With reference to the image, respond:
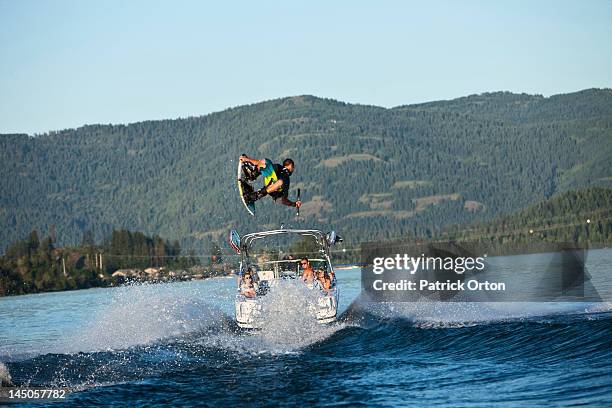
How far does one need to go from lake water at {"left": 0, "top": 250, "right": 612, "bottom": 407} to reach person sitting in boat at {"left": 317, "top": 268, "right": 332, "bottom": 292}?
108 cm

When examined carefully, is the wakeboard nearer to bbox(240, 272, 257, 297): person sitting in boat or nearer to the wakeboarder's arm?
the wakeboarder's arm

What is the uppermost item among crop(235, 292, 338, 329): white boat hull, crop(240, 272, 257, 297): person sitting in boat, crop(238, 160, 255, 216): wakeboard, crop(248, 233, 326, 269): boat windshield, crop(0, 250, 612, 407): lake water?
crop(238, 160, 255, 216): wakeboard

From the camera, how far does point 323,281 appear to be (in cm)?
2783

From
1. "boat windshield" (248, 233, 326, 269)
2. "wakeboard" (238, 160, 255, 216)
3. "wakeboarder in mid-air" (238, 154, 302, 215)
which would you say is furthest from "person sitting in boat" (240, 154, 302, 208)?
"boat windshield" (248, 233, 326, 269)

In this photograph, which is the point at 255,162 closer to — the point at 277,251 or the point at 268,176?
the point at 268,176

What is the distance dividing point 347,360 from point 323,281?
210 inches

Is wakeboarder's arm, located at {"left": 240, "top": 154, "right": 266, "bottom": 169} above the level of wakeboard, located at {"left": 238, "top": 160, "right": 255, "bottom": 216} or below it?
above

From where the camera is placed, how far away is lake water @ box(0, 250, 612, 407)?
61.2 ft

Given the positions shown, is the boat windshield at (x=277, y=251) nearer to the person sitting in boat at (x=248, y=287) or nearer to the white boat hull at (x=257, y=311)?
the person sitting in boat at (x=248, y=287)

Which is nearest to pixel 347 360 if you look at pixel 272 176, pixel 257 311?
pixel 272 176

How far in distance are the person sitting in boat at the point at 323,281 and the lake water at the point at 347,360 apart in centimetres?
108

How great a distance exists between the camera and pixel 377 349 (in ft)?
81.1

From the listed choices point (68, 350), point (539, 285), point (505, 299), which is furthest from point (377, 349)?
point (539, 285)

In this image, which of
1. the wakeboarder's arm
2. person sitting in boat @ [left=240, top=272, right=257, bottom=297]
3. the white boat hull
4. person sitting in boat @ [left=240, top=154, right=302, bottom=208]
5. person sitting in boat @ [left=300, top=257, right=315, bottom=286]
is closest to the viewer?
the wakeboarder's arm
